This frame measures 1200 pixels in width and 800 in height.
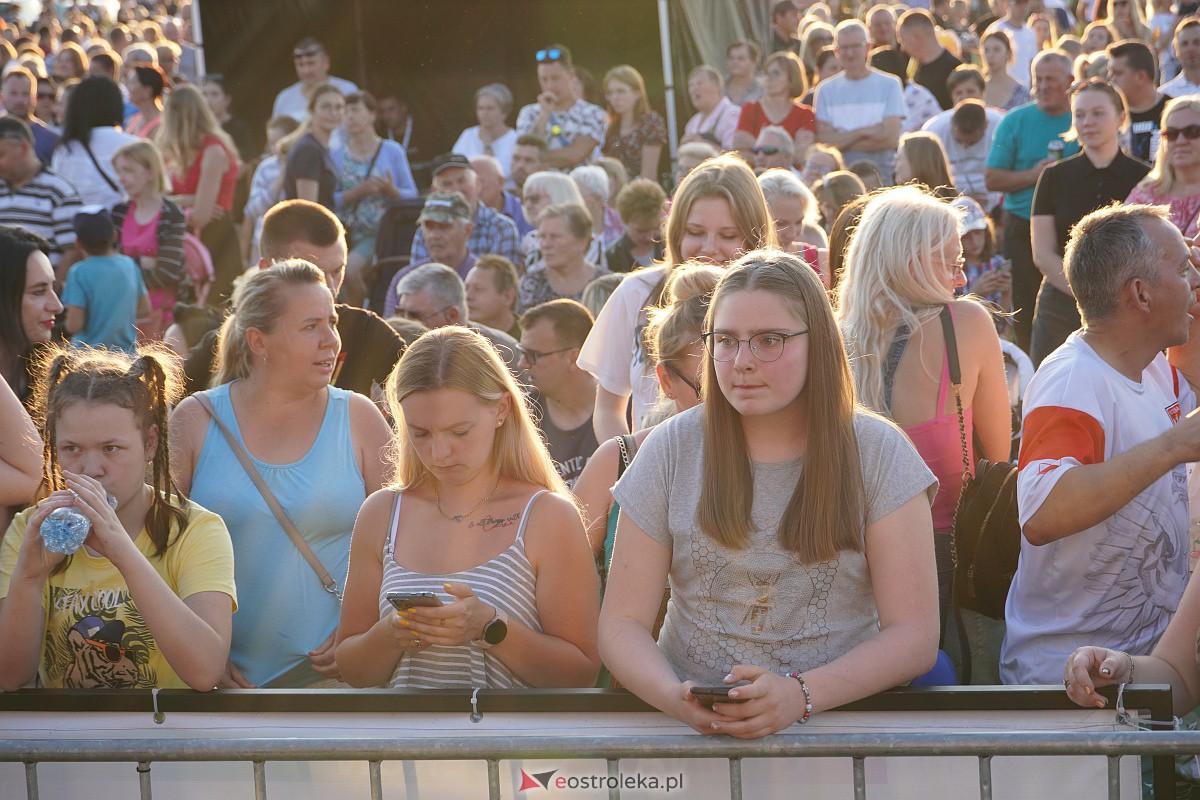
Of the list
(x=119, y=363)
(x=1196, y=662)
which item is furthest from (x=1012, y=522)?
(x=119, y=363)

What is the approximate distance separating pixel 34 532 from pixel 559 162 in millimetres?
9059

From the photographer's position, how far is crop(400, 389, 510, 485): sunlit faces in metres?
3.29

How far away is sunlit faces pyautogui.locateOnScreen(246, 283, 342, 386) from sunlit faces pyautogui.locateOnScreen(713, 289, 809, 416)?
159cm

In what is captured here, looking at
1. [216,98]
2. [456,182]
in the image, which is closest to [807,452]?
[456,182]

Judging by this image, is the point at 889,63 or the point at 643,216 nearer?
the point at 643,216

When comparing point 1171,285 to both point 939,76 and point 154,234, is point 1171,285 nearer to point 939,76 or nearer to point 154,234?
point 154,234

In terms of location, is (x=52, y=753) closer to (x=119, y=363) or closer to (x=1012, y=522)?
(x=119, y=363)

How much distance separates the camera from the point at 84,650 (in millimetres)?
3242

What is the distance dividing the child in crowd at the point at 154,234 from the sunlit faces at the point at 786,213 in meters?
4.98

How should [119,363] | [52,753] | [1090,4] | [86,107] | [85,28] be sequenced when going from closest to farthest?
1. [52,753]
2. [119,363]
3. [86,107]
4. [1090,4]
5. [85,28]

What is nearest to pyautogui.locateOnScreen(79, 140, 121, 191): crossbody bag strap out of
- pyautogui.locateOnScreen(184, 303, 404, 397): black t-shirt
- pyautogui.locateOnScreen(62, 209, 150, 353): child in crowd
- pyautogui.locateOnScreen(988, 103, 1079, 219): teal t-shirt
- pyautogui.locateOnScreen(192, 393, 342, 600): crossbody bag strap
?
pyautogui.locateOnScreen(62, 209, 150, 353): child in crowd

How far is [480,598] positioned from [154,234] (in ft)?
22.6

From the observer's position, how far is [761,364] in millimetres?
2734

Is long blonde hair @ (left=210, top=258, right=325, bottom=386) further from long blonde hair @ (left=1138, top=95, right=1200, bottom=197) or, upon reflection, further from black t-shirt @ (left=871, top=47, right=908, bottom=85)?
black t-shirt @ (left=871, top=47, right=908, bottom=85)
